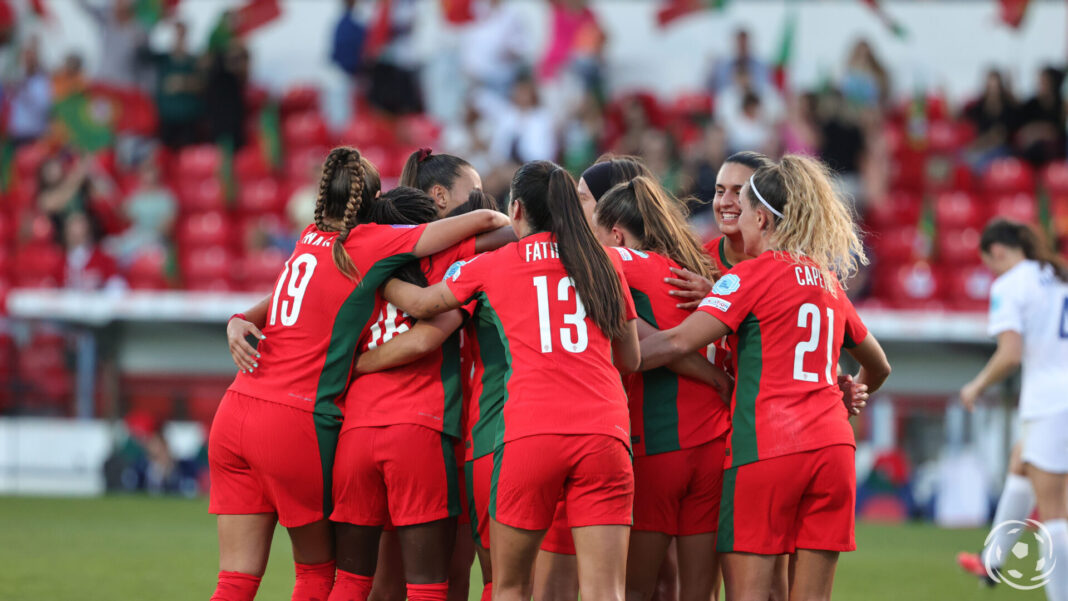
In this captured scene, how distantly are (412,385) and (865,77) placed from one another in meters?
12.7

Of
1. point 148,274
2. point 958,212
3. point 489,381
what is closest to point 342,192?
point 489,381

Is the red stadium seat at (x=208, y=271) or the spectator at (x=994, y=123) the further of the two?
the spectator at (x=994, y=123)

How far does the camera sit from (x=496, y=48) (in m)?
15.9

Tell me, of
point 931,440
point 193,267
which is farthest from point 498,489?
point 193,267

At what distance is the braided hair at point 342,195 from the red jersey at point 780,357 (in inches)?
49.1

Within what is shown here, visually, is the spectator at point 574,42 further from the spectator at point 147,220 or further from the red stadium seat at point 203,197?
the spectator at point 147,220

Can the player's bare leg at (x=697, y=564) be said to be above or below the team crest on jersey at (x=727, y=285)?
below

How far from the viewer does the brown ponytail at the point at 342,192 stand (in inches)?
168

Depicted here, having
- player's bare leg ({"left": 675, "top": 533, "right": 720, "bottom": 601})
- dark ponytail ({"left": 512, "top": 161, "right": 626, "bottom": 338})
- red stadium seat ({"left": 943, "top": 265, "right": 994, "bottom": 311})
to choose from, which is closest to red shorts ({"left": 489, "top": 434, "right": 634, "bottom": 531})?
dark ponytail ({"left": 512, "top": 161, "right": 626, "bottom": 338})

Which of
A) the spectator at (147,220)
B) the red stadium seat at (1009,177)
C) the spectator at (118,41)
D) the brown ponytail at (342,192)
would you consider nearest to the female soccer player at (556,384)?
the brown ponytail at (342,192)

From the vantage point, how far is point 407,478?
414cm

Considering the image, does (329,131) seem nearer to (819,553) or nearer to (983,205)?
(983,205)

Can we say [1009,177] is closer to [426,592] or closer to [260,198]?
[260,198]

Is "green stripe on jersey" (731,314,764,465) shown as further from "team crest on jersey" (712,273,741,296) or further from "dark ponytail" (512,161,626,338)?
"dark ponytail" (512,161,626,338)
